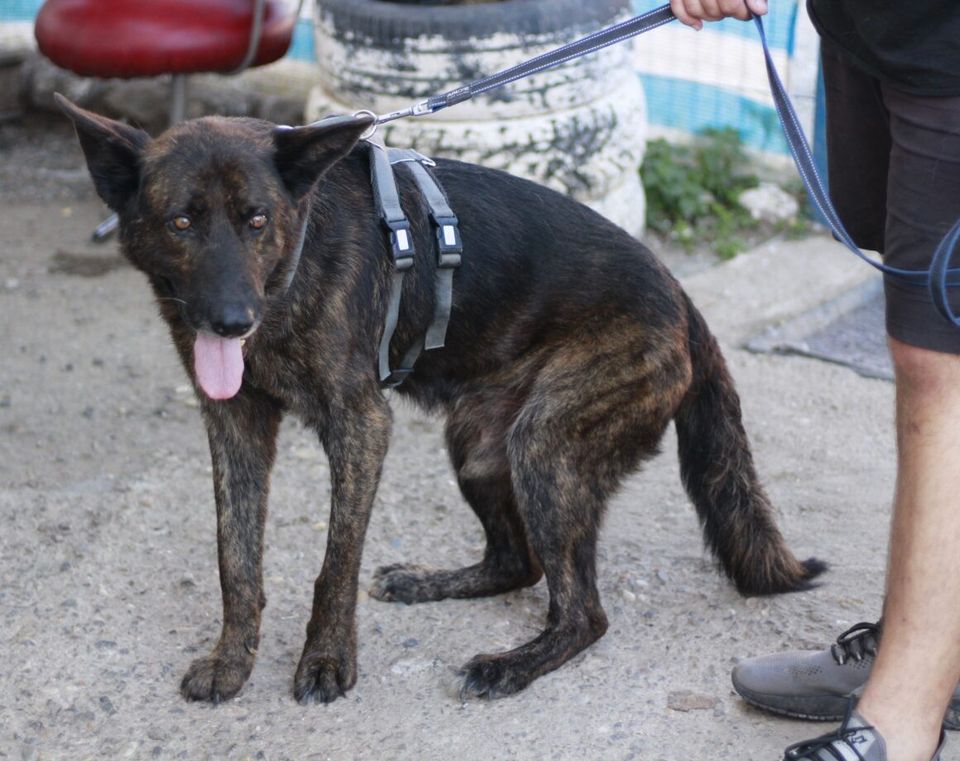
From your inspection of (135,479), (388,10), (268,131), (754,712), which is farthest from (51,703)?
(388,10)

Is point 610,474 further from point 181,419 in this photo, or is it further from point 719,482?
point 181,419

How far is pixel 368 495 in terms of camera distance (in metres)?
3.00

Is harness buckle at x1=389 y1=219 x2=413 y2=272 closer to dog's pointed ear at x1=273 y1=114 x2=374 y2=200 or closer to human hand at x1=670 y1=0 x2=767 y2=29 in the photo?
dog's pointed ear at x1=273 y1=114 x2=374 y2=200

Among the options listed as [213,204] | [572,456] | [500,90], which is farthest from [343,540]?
[500,90]

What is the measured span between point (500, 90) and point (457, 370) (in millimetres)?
2277

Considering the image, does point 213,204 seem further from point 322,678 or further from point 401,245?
point 322,678

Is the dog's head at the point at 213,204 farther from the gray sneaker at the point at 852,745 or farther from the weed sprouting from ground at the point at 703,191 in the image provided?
the weed sprouting from ground at the point at 703,191

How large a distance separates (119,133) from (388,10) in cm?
260

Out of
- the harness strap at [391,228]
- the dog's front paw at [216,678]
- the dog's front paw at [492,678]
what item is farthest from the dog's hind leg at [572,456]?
the dog's front paw at [216,678]

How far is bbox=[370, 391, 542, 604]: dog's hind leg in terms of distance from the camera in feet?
10.8

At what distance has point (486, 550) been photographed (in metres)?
3.49

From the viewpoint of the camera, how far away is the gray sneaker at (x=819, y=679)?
2801mm

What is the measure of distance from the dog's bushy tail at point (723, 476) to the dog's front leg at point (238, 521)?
1.04m

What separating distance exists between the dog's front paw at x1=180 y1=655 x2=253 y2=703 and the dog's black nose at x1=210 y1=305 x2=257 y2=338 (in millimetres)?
858
